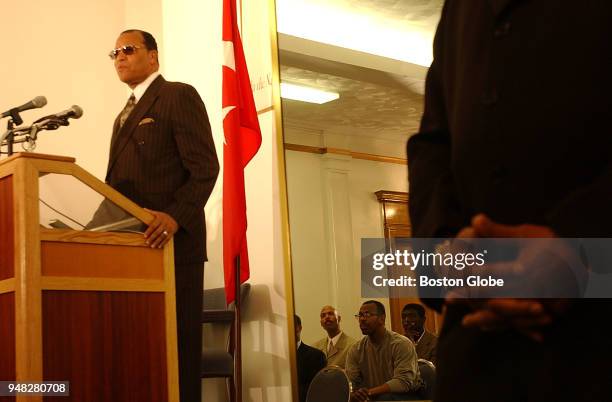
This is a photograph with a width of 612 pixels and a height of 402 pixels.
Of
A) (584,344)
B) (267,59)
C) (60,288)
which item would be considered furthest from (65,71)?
(584,344)

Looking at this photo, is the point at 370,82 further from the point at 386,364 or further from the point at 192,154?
the point at 386,364

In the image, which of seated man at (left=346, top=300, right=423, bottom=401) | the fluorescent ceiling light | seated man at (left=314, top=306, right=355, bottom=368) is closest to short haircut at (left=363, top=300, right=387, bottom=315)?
seated man at (left=346, top=300, right=423, bottom=401)

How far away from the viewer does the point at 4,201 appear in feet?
8.27

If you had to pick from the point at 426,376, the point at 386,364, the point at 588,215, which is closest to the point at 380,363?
the point at 386,364

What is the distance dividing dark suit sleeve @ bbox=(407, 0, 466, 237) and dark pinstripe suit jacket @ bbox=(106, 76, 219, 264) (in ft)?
6.46

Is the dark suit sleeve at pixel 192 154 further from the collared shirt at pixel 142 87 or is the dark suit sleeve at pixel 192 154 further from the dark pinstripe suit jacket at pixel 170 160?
the collared shirt at pixel 142 87

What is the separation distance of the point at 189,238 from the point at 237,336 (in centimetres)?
104

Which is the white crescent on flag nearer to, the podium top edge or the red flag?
the red flag

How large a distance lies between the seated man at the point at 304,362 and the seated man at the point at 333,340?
9 centimetres

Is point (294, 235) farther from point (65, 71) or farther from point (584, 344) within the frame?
point (584, 344)

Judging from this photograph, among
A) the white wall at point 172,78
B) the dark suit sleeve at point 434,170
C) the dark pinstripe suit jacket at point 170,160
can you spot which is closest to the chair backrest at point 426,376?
the white wall at point 172,78

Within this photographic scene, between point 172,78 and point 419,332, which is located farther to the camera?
point 172,78

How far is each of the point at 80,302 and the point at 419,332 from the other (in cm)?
146

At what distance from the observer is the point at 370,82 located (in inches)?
144
